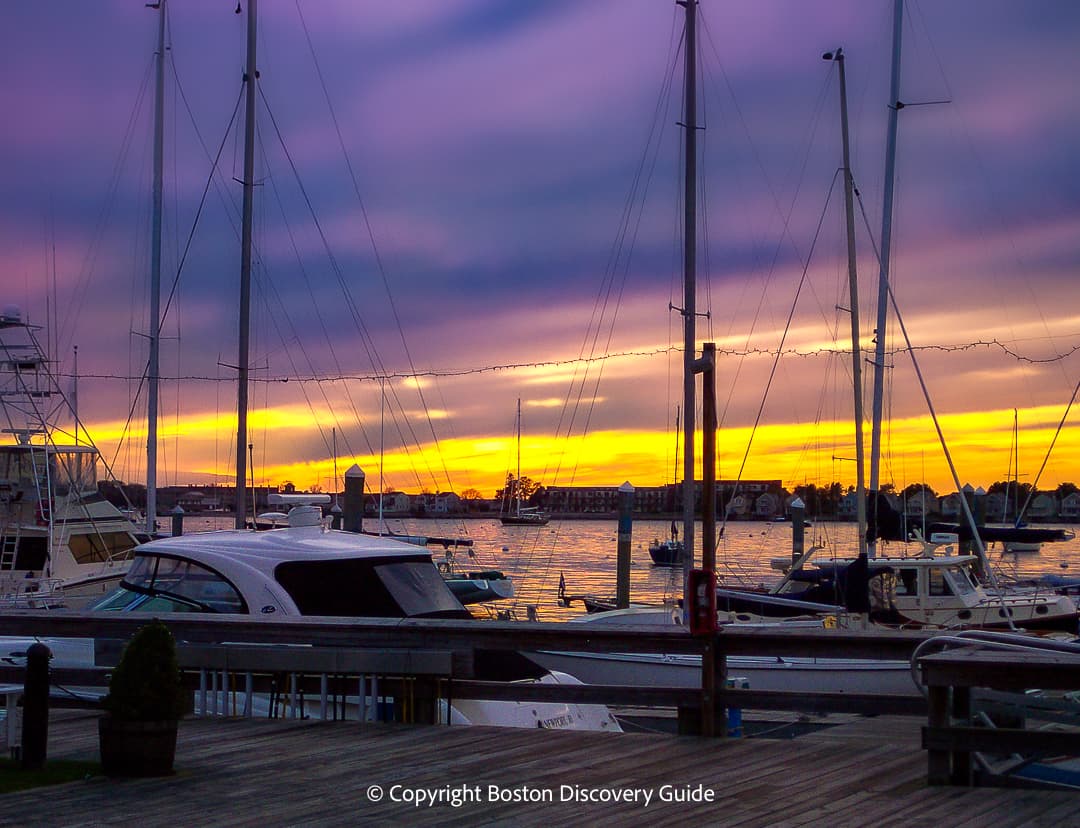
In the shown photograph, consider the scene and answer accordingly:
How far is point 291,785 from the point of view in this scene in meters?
6.83

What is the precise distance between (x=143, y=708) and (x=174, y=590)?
329cm

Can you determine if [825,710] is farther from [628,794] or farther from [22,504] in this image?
[22,504]

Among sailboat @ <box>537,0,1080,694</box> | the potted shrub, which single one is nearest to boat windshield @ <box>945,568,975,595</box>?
sailboat @ <box>537,0,1080,694</box>

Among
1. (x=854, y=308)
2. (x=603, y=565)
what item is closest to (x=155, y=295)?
(x=854, y=308)

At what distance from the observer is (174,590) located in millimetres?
10125

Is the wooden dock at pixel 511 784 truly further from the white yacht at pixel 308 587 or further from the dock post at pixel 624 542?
the dock post at pixel 624 542

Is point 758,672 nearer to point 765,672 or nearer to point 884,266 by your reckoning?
point 765,672

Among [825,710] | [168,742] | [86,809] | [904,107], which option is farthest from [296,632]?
[904,107]

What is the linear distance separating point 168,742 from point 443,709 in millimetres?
2427

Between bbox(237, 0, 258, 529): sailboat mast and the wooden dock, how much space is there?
1662 cm

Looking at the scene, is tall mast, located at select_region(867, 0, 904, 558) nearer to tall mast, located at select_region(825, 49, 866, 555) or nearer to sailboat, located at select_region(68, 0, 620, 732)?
tall mast, located at select_region(825, 49, 866, 555)

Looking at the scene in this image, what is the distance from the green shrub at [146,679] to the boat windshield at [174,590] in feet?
9.18

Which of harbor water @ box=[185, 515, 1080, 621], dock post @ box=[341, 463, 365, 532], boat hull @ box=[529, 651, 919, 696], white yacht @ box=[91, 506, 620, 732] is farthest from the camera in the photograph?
harbor water @ box=[185, 515, 1080, 621]

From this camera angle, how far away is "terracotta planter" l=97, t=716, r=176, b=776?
6961 millimetres
